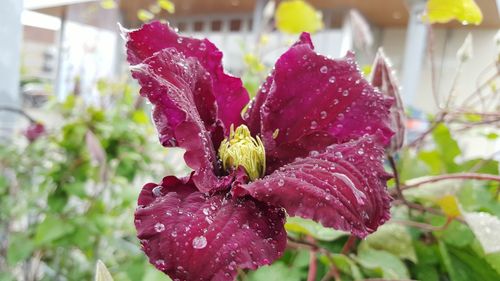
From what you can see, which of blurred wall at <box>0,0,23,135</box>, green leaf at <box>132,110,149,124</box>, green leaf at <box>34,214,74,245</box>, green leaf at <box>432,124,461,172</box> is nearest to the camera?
green leaf at <box>432,124,461,172</box>

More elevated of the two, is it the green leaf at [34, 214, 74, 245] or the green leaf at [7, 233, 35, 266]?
the green leaf at [34, 214, 74, 245]

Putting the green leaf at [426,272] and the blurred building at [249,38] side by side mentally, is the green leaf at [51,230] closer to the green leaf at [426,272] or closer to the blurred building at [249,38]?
the blurred building at [249,38]

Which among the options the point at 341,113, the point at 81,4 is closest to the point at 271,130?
the point at 341,113

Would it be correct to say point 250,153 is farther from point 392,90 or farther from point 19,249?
point 19,249

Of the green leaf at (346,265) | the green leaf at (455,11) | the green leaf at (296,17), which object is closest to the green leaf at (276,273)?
the green leaf at (346,265)

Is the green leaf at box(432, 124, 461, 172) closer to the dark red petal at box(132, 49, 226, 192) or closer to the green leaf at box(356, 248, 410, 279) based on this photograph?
the green leaf at box(356, 248, 410, 279)

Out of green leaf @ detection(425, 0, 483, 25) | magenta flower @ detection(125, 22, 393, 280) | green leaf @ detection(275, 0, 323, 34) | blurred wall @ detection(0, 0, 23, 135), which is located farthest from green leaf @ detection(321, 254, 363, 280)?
blurred wall @ detection(0, 0, 23, 135)
